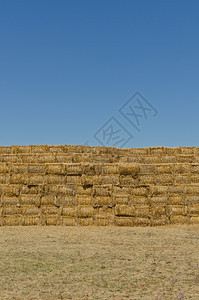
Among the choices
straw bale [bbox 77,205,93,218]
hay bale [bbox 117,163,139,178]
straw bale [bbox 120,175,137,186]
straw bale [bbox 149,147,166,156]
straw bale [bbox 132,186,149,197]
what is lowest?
straw bale [bbox 77,205,93,218]

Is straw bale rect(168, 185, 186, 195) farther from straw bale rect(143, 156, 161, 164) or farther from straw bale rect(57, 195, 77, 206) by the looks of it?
straw bale rect(143, 156, 161, 164)

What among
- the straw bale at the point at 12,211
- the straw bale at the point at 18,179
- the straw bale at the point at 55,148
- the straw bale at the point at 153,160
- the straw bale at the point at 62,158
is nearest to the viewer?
the straw bale at the point at 12,211

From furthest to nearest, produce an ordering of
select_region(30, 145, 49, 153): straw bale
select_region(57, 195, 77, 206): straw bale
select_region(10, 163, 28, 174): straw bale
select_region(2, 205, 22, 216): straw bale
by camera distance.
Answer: select_region(30, 145, 49, 153): straw bale, select_region(10, 163, 28, 174): straw bale, select_region(2, 205, 22, 216): straw bale, select_region(57, 195, 77, 206): straw bale

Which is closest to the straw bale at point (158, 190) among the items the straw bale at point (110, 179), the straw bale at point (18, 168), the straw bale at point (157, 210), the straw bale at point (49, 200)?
the straw bale at point (157, 210)

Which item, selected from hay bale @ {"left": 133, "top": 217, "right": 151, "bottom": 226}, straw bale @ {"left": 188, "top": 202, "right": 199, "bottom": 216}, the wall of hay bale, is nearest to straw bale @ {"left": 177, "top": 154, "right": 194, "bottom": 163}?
the wall of hay bale

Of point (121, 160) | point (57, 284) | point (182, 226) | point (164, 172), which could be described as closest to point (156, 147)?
point (121, 160)

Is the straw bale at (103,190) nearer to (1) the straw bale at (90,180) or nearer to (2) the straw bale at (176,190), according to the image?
(1) the straw bale at (90,180)

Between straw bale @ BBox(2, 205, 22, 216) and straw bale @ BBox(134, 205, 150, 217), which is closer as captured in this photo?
straw bale @ BBox(134, 205, 150, 217)

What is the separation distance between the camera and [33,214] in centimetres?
1805

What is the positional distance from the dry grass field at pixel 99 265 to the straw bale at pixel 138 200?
229cm

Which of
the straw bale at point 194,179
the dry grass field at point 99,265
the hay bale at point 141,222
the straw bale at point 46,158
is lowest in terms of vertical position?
the dry grass field at point 99,265

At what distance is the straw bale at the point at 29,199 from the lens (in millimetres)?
18125

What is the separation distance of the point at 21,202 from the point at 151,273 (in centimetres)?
1054

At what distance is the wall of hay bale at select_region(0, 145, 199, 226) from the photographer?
17.8 m
